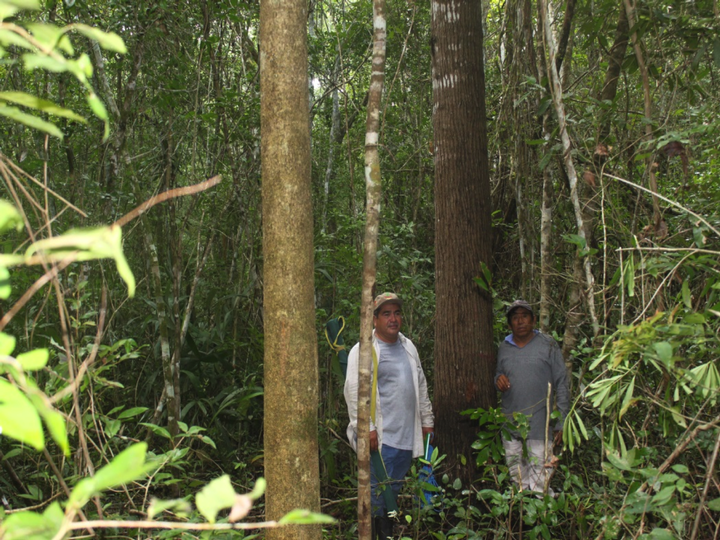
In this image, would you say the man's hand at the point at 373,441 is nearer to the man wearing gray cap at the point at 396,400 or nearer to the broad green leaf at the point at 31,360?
the man wearing gray cap at the point at 396,400

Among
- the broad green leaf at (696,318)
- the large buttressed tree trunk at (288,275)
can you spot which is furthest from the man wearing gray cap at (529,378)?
the large buttressed tree trunk at (288,275)

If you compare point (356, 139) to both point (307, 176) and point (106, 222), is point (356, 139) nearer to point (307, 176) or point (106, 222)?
point (106, 222)

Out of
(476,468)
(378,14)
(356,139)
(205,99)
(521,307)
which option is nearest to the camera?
(378,14)

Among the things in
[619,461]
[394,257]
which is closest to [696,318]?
[619,461]

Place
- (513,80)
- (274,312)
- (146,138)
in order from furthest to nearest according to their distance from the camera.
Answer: (146,138) → (513,80) → (274,312)

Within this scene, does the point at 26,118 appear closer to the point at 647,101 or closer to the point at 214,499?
the point at 214,499

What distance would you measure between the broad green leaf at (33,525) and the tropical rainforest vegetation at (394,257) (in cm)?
136

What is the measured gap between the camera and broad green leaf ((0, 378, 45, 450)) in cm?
67

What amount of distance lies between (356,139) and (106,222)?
3840mm

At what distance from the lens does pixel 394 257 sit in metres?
5.33

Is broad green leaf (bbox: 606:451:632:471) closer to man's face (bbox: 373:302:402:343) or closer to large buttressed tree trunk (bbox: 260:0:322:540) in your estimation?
large buttressed tree trunk (bbox: 260:0:322:540)

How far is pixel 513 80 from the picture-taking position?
16.4ft

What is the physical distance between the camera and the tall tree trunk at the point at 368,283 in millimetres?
2726

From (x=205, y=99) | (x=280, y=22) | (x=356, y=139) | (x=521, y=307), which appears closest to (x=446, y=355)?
(x=521, y=307)
